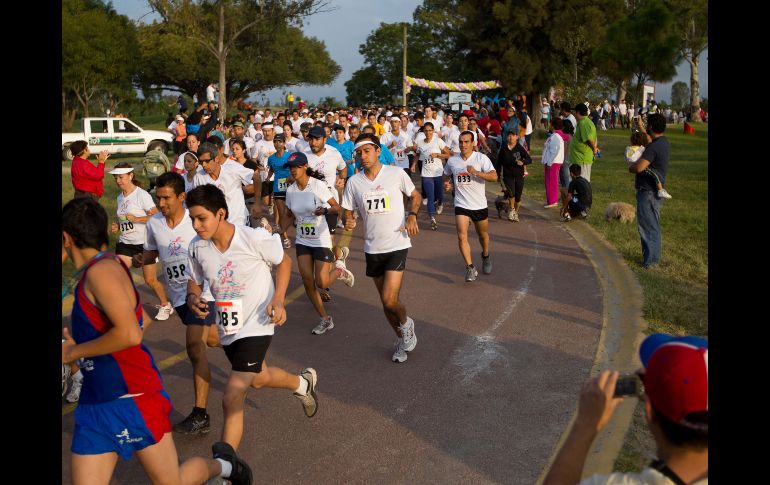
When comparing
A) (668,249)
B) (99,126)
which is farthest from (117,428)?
(99,126)

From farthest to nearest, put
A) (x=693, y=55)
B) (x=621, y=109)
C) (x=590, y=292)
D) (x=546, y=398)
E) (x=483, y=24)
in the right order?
1. (x=693, y=55)
2. (x=621, y=109)
3. (x=483, y=24)
4. (x=590, y=292)
5. (x=546, y=398)

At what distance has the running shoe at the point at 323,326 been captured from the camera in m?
8.23

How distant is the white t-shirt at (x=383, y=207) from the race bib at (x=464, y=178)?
9.26ft

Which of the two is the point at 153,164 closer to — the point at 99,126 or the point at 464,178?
the point at 464,178

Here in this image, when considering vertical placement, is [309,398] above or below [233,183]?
below

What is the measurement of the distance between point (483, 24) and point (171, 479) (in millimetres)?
43959

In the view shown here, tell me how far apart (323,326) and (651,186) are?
4.92m

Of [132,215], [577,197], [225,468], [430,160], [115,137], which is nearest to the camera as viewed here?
[225,468]

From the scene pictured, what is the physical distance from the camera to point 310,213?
8266 millimetres

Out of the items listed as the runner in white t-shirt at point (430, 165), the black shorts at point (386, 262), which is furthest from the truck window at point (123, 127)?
the black shorts at point (386, 262)

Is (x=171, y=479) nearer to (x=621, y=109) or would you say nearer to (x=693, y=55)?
(x=621, y=109)

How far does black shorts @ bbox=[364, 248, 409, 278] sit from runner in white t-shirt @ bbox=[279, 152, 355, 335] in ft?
3.02
